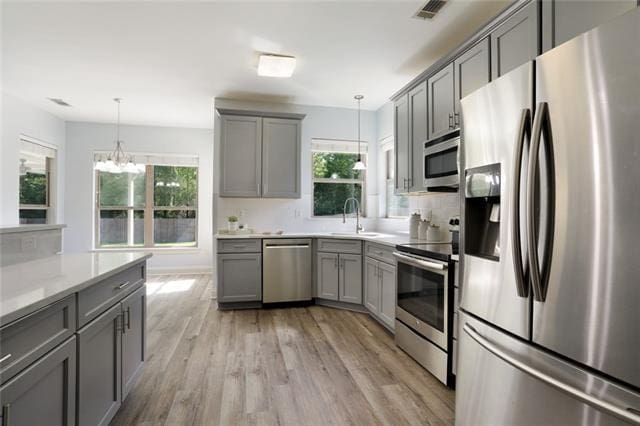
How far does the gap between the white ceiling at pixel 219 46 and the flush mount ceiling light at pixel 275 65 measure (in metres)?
0.08

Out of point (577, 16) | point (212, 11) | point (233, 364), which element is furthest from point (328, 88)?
point (233, 364)

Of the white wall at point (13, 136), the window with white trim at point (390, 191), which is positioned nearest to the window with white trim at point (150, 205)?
the white wall at point (13, 136)

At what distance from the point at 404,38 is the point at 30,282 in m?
3.09

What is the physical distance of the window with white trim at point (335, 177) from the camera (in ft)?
15.9

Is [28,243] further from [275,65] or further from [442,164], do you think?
[442,164]

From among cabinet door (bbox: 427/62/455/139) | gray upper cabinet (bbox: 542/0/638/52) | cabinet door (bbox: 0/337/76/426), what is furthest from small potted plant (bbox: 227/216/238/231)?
gray upper cabinet (bbox: 542/0/638/52)

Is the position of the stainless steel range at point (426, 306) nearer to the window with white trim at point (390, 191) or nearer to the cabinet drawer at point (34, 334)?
the window with white trim at point (390, 191)

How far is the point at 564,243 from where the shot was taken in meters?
1.06

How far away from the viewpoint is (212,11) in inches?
99.7

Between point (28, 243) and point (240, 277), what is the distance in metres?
2.32

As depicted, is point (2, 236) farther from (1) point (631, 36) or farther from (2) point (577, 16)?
(2) point (577, 16)

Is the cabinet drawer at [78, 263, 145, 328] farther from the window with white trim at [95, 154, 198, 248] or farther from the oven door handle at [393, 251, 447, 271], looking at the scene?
the window with white trim at [95, 154, 198, 248]

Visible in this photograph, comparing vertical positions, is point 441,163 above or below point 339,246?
above

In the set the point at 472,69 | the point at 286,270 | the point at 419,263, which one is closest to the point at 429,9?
the point at 472,69
